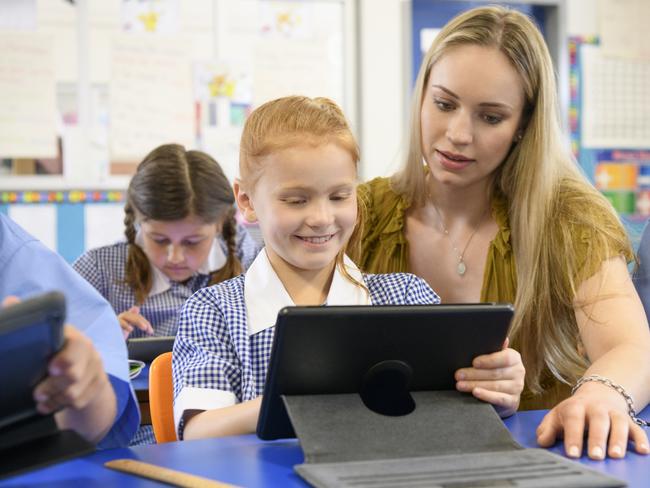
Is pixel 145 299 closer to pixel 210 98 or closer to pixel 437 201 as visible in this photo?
pixel 437 201

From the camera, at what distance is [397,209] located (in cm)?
174

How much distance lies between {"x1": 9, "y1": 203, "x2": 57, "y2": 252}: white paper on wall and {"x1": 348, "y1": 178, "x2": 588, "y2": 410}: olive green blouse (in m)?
2.10

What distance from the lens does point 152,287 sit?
246cm

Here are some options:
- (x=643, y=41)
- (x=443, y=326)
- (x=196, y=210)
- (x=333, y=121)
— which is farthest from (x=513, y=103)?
(x=643, y=41)

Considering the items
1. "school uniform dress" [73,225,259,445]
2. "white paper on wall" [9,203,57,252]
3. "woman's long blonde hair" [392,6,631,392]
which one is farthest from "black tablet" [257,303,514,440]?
"white paper on wall" [9,203,57,252]

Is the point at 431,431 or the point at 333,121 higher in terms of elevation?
the point at 333,121

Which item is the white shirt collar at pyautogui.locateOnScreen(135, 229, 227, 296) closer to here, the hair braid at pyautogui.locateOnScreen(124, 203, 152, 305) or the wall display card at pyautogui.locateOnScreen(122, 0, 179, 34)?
the hair braid at pyautogui.locateOnScreen(124, 203, 152, 305)

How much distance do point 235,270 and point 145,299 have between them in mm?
290

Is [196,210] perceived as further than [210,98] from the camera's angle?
No

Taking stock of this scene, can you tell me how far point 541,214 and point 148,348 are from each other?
0.95 m

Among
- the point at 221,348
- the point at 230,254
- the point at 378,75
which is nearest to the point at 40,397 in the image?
the point at 221,348

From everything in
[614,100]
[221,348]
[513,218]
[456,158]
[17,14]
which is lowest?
[221,348]

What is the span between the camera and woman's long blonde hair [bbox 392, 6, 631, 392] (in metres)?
1.48

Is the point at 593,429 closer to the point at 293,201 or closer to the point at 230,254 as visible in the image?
the point at 293,201
